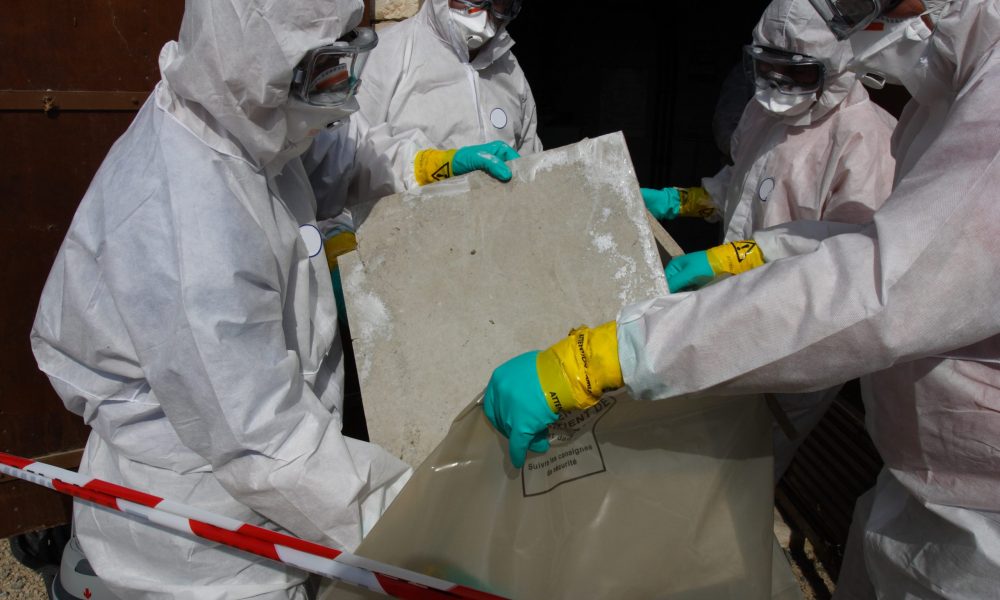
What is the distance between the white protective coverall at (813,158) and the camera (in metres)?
2.36

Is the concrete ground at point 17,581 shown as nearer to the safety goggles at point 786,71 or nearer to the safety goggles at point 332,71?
the safety goggles at point 332,71

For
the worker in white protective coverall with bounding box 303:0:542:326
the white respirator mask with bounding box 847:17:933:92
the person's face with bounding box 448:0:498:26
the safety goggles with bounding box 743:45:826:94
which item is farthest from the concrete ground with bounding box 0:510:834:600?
the person's face with bounding box 448:0:498:26

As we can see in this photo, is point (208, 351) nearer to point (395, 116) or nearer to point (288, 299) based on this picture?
point (288, 299)

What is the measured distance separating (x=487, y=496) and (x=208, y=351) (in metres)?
0.64

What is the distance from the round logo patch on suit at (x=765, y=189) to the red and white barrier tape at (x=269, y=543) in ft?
6.21

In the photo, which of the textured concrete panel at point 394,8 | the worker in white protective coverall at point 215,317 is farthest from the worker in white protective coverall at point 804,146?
the textured concrete panel at point 394,8

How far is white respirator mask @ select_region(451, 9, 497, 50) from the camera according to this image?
2.77 meters

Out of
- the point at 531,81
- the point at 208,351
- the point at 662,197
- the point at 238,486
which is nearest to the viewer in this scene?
the point at 208,351

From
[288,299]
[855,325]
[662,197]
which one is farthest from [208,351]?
[662,197]

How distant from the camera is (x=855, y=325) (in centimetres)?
118

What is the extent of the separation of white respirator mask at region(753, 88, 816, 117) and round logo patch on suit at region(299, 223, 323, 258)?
1744 mm

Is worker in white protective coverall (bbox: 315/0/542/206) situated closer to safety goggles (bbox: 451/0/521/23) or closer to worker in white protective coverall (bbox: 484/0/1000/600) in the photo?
safety goggles (bbox: 451/0/521/23)

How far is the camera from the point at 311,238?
67.2 inches

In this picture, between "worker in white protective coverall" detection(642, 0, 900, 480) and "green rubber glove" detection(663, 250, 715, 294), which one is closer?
"green rubber glove" detection(663, 250, 715, 294)
